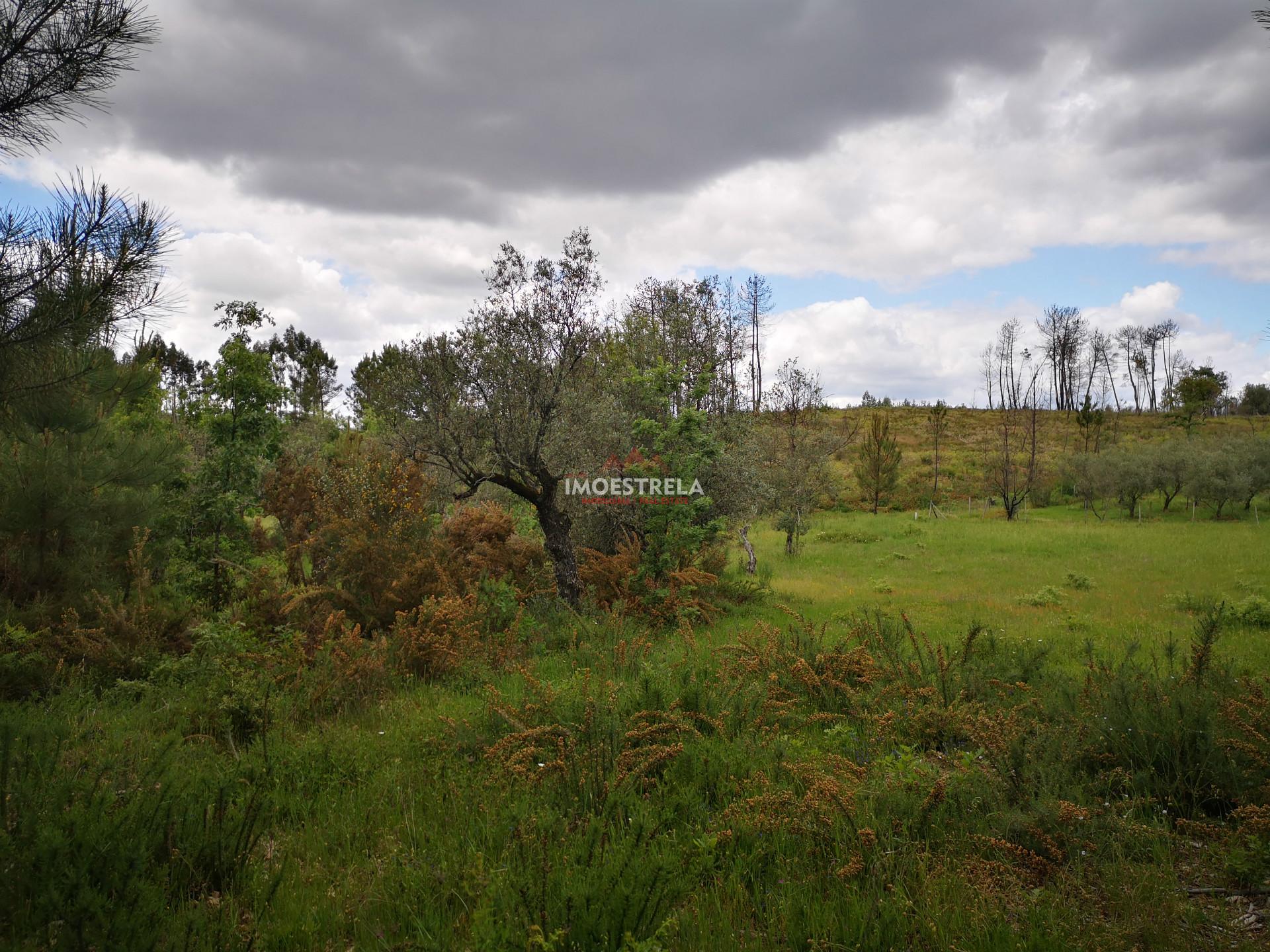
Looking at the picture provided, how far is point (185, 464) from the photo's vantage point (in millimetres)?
11383

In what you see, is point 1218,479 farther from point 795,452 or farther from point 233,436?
point 233,436

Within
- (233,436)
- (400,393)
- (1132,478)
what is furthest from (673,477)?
(1132,478)

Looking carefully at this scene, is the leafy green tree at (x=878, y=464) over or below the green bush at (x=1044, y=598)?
over

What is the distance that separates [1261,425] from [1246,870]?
249 ft

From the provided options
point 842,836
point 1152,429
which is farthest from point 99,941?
point 1152,429

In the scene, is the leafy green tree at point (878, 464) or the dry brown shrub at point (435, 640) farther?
the leafy green tree at point (878, 464)

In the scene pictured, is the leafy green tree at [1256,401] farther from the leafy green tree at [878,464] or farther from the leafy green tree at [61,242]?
the leafy green tree at [61,242]

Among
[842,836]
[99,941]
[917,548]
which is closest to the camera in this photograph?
[99,941]

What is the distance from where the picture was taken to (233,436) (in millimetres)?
11383

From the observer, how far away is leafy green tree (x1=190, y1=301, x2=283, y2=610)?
11086mm

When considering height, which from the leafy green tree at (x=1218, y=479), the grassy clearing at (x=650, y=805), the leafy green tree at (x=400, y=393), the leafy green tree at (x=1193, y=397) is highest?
the leafy green tree at (x=1193, y=397)

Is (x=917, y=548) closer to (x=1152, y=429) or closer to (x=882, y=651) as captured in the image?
(x=882, y=651)

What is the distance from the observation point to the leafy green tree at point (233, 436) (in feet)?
36.4
